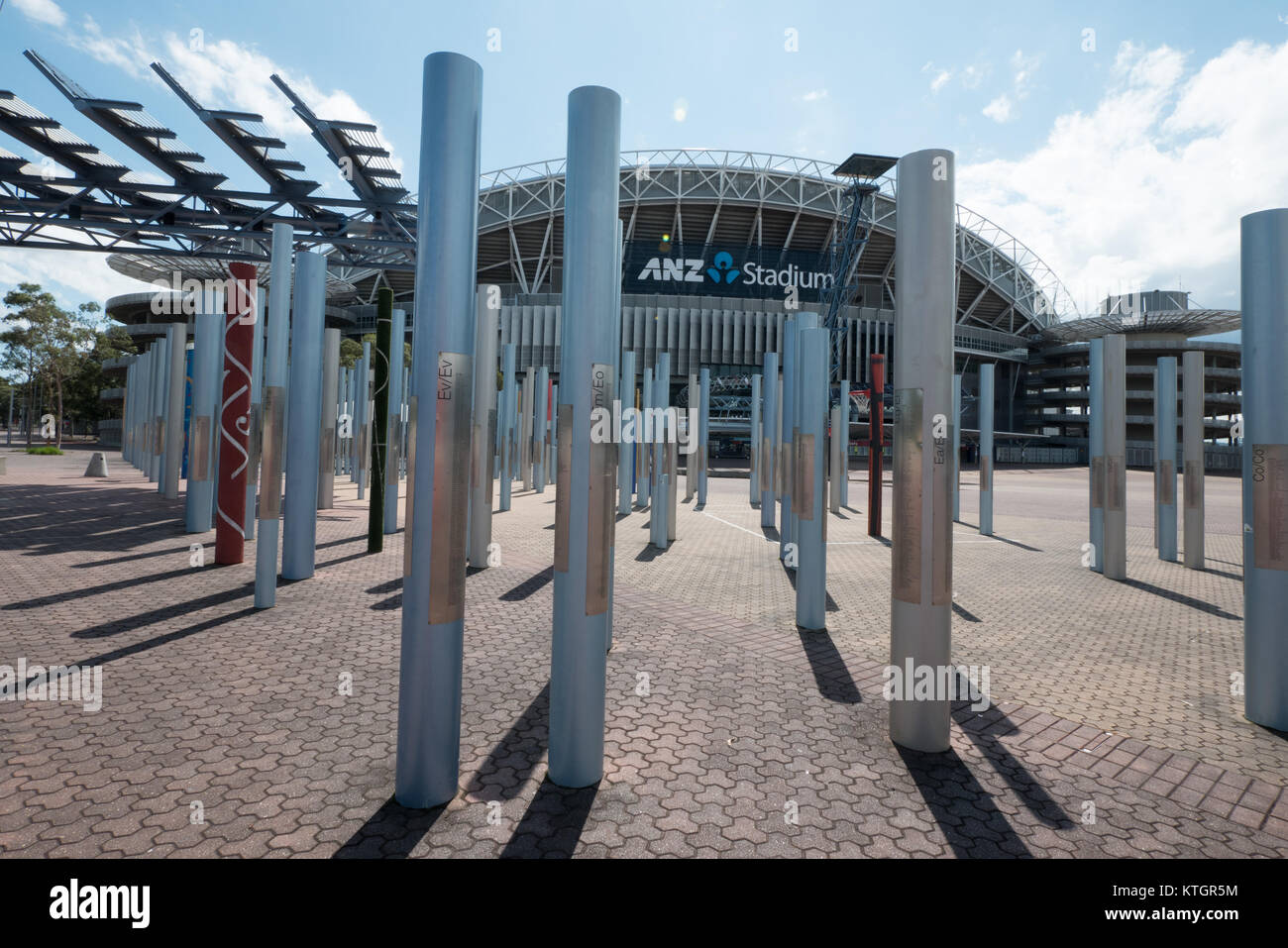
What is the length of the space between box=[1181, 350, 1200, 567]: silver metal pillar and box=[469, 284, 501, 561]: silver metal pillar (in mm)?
11430

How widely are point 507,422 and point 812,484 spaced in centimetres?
1535

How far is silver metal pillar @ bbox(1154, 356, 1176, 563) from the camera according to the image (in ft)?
38.1

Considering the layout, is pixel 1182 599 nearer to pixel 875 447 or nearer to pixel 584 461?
pixel 875 447

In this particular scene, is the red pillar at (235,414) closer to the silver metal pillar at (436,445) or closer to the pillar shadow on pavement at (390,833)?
the silver metal pillar at (436,445)

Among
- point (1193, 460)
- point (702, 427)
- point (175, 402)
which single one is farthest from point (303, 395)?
point (1193, 460)

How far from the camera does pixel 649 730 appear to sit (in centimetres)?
434

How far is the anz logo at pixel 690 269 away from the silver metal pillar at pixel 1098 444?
50.0 meters

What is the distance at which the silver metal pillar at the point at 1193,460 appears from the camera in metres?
10.9

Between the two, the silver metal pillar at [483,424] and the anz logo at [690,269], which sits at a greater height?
the anz logo at [690,269]

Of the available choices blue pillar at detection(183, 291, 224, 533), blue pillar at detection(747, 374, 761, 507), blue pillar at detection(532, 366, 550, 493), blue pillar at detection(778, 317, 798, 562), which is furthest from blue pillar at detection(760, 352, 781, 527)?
blue pillar at detection(183, 291, 224, 533)

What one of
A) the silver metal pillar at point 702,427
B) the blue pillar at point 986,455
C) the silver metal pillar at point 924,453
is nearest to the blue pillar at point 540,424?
the silver metal pillar at point 702,427

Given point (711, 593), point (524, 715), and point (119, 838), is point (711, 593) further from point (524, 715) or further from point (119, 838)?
point (119, 838)

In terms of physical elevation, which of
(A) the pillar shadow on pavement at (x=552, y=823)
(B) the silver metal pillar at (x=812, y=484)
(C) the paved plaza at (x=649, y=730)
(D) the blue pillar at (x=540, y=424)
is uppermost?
(D) the blue pillar at (x=540, y=424)
